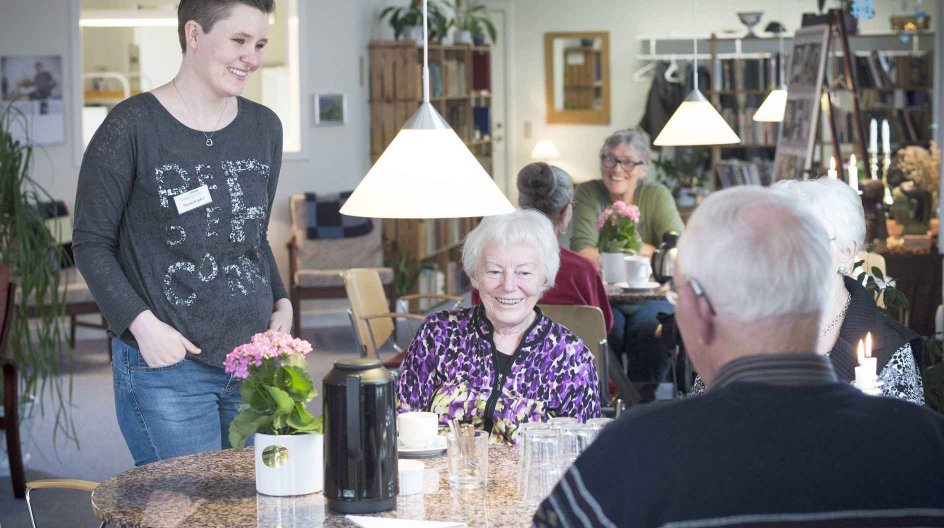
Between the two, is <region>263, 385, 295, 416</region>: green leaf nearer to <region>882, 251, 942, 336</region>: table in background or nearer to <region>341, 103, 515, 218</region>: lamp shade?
<region>341, 103, 515, 218</region>: lamp shade

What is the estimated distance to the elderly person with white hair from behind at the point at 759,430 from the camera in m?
1.39

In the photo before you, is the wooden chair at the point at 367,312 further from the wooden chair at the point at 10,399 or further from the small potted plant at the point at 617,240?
the wooden chair at the point at 10,399

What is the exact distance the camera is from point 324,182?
9.11 m

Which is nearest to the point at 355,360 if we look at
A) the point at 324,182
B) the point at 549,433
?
the point at 549,433

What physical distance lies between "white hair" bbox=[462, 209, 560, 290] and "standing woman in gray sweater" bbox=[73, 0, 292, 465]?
2.23 ft

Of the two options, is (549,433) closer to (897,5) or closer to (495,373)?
(495,373)

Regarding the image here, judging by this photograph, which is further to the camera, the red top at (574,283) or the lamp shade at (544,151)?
the lamp shade at (544,151)

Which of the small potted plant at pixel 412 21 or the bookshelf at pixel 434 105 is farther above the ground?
the small potted plant at pixel 412 21

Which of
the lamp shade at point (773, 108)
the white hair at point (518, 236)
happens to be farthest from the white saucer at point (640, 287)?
the lamp shade at point (773, 108)

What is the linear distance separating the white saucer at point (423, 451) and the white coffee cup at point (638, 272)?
2.99 metres

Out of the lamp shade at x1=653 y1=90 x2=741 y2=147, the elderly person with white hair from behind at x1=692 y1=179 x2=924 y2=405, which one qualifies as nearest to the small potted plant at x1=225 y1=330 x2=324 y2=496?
the elderly person with white hair from behind at x1=692 y1=179 x2=924 y2=405

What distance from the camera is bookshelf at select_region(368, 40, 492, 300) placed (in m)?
9.15

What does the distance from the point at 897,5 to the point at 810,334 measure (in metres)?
11.9

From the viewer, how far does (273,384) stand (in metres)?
2.26
